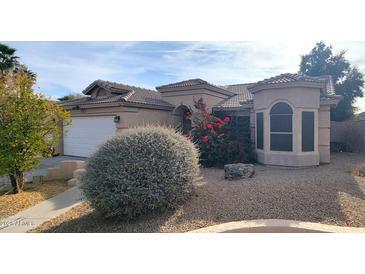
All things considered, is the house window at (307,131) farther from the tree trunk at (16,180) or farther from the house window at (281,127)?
the tree trunk at (16,180)

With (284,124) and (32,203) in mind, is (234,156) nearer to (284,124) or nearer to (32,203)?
(284,124)

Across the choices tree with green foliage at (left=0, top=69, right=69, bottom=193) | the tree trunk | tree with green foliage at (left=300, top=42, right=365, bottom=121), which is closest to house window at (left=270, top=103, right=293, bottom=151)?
tree with green foliage at (left=0, top=69, right=69, bottom=193)

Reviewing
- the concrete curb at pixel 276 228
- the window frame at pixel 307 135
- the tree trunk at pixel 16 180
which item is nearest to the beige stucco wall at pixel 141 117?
the tree trunk at pixel 16 180

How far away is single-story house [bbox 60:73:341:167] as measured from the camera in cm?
1165

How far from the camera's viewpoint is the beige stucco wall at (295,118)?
1157 centimetres

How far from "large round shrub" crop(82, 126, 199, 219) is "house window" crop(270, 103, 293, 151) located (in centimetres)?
705

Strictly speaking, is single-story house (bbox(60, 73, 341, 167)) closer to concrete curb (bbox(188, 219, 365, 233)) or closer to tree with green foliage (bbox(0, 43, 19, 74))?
concrete curb (bbox(188, 219, 365, 233))

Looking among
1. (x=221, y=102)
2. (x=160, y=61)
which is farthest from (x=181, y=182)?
(x=221, y=102)

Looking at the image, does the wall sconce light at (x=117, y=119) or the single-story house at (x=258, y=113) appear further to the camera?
the wall sconce light at (x=117, y=119)

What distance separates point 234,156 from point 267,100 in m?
3.24

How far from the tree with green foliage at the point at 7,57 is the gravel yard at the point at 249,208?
1890 cm

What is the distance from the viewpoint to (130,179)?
5.73 m

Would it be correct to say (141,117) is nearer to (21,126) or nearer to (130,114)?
Answer: (130,114)

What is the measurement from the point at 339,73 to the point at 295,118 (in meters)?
17.5
